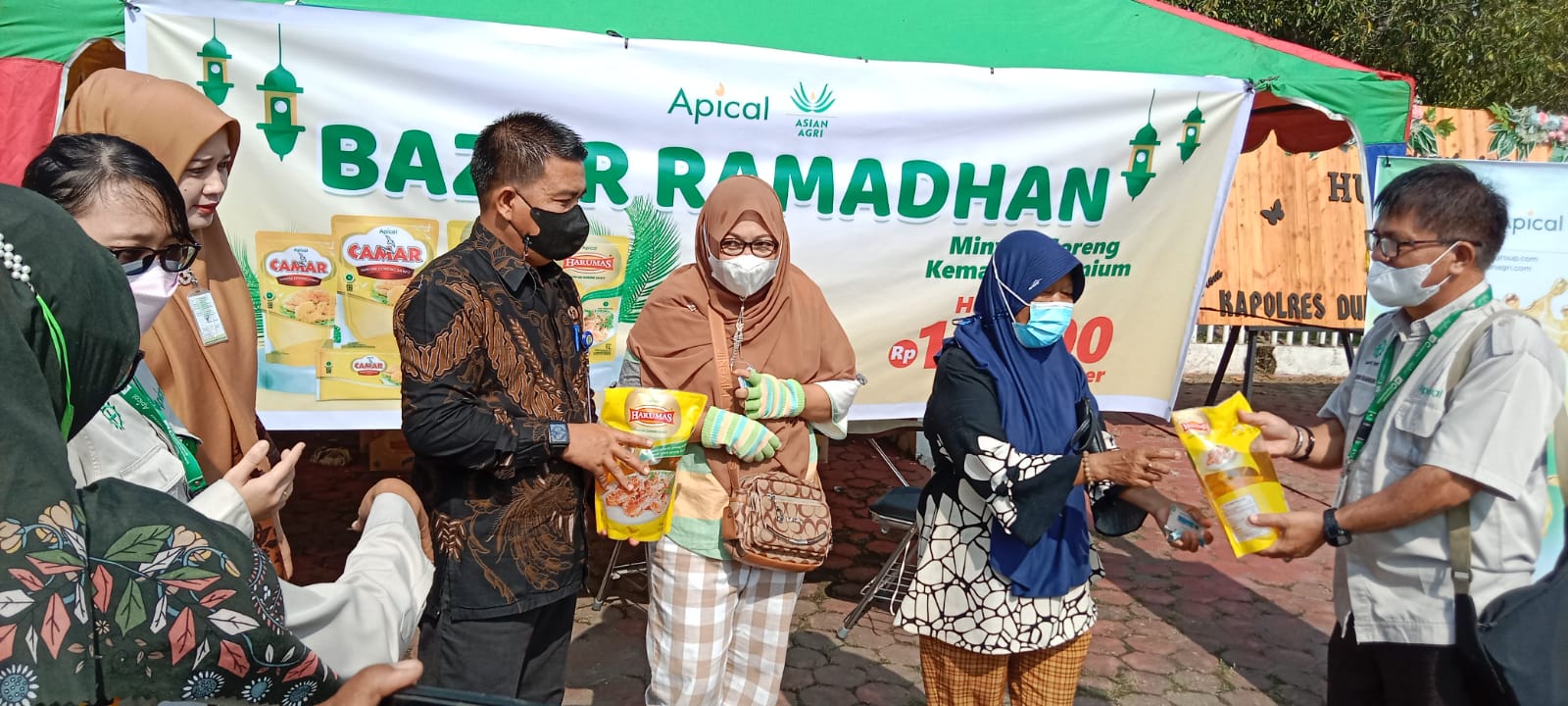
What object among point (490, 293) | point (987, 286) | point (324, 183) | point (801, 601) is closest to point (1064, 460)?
point (987, 286)

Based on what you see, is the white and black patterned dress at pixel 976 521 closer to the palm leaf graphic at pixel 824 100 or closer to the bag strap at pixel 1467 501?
the bag strap at pixel 1467 501

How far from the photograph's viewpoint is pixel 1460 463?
6.66 feet

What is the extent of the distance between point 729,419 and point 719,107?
1.77m

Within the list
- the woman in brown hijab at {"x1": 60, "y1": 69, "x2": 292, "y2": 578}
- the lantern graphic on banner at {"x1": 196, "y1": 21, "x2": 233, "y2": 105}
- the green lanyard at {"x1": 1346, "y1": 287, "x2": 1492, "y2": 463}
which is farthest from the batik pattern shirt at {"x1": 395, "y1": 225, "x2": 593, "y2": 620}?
the green lanyard at {"x1": 1346, "y1": 287, "x2": 1492, "y2": 463}

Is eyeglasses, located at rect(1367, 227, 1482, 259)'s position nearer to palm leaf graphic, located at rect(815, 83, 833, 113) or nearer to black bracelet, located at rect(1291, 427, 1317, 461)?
black bracelet, located at rect(1291, 427, 1317, 461)

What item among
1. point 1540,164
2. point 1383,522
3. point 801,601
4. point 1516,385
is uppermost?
point 1540,164

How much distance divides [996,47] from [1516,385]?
286 centimetres

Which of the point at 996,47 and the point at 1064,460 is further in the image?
the point at 996,47

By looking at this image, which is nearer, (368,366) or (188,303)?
(188,303)

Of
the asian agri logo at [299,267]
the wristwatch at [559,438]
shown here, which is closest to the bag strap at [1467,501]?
the wristwatch at [559,438]

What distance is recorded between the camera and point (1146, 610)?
14.9 ft

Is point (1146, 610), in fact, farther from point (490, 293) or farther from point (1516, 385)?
point (490, 293)

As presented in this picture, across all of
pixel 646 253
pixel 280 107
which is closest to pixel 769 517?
pixel 646 253

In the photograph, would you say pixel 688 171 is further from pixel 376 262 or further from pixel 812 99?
pixel 376 262
